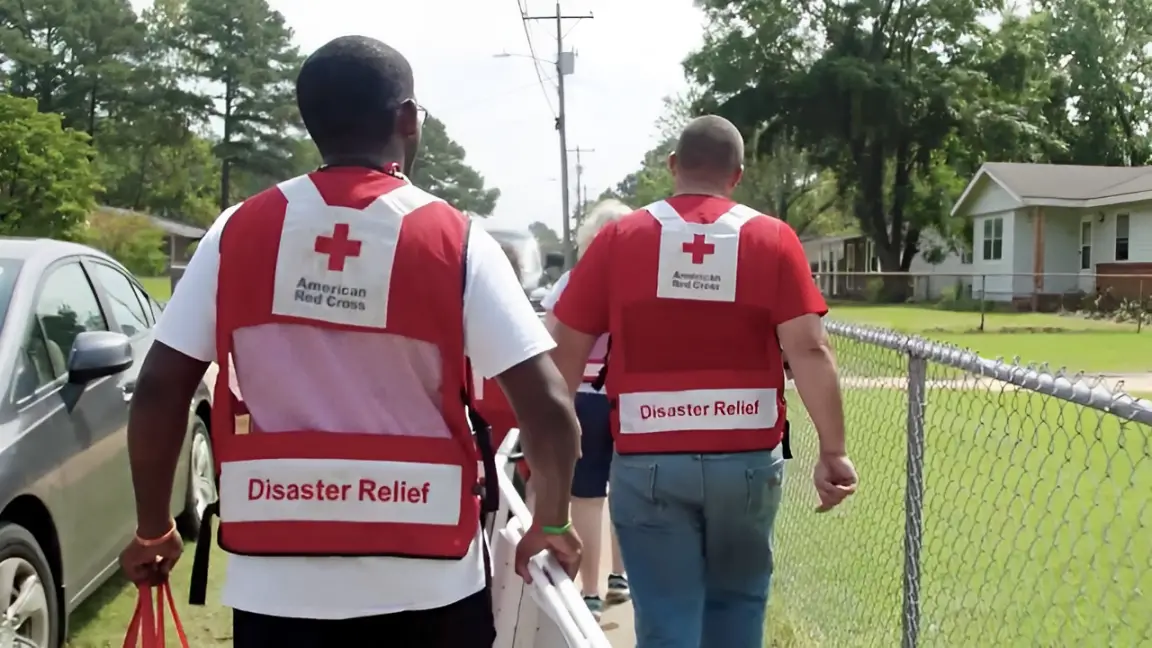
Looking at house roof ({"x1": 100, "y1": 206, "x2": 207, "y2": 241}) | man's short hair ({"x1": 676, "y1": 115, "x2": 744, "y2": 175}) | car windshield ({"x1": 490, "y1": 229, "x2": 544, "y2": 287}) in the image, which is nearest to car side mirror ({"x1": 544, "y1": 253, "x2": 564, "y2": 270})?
car windshield ({"x1": 490, "y1": 229, "x2": 544, "y2": 287})

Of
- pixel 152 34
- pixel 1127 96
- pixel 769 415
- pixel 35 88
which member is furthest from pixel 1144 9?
pixel 769 415

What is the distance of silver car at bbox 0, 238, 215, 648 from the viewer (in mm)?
3732

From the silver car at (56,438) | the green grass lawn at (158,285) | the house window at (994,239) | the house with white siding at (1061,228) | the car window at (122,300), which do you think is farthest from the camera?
the house window at (994,239)

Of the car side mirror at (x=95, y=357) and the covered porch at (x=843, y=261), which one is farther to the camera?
the covered porch at (x=843, y=261)

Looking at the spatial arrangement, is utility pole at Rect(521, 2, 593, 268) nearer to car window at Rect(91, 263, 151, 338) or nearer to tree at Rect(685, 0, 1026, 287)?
tree at Rect(685, 0, 1026, 287)

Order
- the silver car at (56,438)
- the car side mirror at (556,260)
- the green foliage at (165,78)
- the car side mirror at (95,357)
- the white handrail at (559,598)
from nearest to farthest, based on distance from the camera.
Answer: the white handrail at (559,598) < the silver car at (56,438) < the car side mirror at (95,357) < the car side mirror at (556,260) < the green foliage at (165,78)

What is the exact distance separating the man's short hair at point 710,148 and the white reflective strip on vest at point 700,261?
22cm

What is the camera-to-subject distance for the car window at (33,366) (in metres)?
4.04

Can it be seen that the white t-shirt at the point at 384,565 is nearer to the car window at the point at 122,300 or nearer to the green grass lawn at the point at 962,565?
the green grass lawn at the point at 962,565

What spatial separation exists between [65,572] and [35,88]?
62.4 m

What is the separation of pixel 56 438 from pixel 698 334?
2410mm

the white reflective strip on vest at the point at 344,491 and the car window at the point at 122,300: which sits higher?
the car window at the point at 122,300

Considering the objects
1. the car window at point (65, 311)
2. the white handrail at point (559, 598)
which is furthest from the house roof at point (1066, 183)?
the white handrail at point (559, 598)

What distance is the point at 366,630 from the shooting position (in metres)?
2.18
